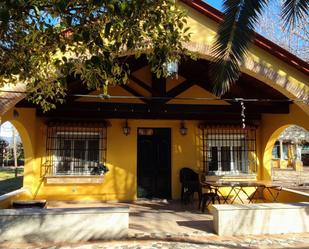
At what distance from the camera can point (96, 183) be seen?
1145 cm

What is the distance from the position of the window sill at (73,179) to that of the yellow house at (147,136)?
3 centimetres

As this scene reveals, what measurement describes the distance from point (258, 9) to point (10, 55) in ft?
13.9

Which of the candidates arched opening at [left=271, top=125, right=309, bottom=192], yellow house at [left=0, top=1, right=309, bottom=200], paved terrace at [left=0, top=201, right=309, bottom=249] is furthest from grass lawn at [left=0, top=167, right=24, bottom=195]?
arched opening at [left=271, top=125, right=309, bottom=192]

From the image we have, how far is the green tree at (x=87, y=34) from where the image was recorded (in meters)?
3.43

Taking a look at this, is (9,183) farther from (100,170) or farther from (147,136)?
(147,136)

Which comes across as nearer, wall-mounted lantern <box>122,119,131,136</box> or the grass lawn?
wall-mounted lantern <box>122,119,131,136</box>

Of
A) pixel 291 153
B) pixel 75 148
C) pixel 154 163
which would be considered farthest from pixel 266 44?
pixel 291 153

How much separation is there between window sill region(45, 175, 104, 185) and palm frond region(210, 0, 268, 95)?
6.30 meters

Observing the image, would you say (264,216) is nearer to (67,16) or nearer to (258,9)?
(258,9)

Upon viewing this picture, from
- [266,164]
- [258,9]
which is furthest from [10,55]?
[266,164]

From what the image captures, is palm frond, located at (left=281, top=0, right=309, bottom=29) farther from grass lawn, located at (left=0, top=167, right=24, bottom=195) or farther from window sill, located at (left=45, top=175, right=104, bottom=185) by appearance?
grass lawn, located at (left=0, top=167, right=24, bottom=195)

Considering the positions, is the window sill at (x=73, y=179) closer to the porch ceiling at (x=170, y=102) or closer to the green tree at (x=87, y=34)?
the porch ceiling at (x=170, y=102)

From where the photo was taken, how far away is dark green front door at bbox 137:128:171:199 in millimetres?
11953

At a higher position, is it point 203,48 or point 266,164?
point 203,48
